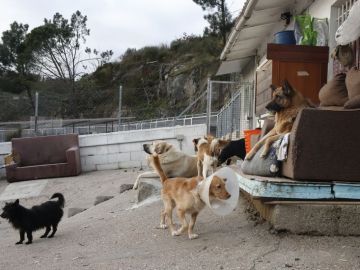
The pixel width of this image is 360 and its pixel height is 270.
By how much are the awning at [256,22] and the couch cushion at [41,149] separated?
609 cm

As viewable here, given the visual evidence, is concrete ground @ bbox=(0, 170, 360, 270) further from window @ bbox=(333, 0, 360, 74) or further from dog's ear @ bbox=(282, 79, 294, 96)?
window @ bbox=(333, 0, 360, 74)

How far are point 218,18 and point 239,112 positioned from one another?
80.0ft

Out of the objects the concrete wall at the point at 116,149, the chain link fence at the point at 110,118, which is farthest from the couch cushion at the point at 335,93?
the concrete wall at the point at 116,149

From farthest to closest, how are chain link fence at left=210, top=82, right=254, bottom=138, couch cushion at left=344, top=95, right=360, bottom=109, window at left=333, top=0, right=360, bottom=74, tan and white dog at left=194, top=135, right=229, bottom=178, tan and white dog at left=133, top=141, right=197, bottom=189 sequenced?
chain link fence at left=210, top=82, right=254, bottom=138 → tan and white dog at left=133, top=141, right=197, bottom=189 → tan and white dog at left=194, top=135, right=229, bottom=178 → window at left=333, top=0, right=360, bottom=74 → couch cushion at left=344, top=95, right=360, bottom=109

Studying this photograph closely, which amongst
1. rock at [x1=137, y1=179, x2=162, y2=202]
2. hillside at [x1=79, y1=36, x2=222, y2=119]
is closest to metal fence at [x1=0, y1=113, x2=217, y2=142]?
hillside at [x1=79, y1=36, x2=222, y2=119]

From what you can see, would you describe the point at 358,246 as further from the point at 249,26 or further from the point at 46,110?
the point at 46,110

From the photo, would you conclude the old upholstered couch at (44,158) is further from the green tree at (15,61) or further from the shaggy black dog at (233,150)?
the green tree at (15,61)

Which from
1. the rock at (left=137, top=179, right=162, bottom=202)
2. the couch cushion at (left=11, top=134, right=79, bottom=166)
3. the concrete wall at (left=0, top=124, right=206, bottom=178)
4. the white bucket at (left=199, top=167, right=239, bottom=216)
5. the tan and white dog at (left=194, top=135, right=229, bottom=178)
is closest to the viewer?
the white bucket at (left=199, top=167, right=239, bottom=216)

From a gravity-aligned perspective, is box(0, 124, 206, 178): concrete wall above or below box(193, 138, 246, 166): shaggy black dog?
below

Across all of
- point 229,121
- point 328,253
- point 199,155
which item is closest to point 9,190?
point 229,121

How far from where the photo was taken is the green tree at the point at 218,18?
34438 millimetres

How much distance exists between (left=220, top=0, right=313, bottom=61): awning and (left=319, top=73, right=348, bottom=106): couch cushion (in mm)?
2955

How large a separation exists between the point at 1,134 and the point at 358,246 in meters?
15.7

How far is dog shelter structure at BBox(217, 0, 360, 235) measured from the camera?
12.3ft
